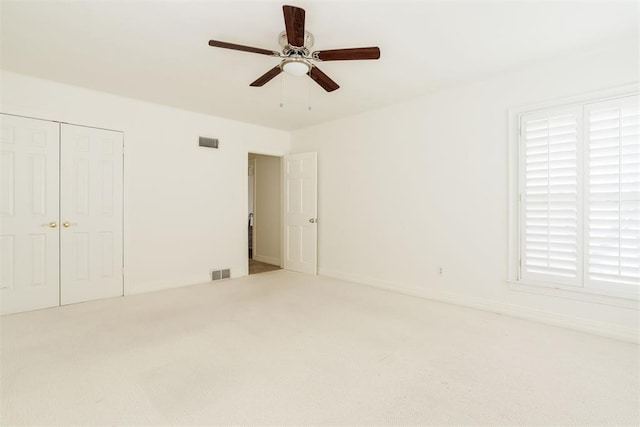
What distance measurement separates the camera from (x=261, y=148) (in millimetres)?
5688

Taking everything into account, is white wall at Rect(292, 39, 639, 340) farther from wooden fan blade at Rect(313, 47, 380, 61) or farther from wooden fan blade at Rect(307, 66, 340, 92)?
wooden fan blade at Rect(313, 47, 380, 61)

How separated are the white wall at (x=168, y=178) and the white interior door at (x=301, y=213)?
0.86m

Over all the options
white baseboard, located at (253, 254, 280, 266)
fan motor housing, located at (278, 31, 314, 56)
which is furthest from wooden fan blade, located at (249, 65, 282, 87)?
white baseboard, located at (253, 254, 280, 266)

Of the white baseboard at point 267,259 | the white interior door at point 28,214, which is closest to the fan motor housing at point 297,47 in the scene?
the white interior door at point 28,214

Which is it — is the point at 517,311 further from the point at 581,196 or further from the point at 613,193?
the point at 613,193

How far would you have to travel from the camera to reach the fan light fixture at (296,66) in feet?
8.19

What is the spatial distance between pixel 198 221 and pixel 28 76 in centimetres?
258

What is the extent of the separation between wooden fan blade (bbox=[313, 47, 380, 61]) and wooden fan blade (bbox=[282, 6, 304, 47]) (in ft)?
0.68

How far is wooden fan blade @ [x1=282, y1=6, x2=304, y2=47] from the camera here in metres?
1.95

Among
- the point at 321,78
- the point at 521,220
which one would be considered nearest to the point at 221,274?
the point at 321,78

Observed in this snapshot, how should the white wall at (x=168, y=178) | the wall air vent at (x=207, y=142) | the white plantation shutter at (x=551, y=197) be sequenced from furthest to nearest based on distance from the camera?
the wall air vent at (x=207, y=142)
the white wall at (x=168, y=178)
the white plantation shutter at (x=551, y=197)

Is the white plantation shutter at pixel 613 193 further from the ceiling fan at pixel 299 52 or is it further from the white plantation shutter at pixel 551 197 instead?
the ceiling fan at pixel 299 52

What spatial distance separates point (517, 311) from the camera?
3.38 meters

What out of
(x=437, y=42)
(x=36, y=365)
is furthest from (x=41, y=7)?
(x=437, y=42)
